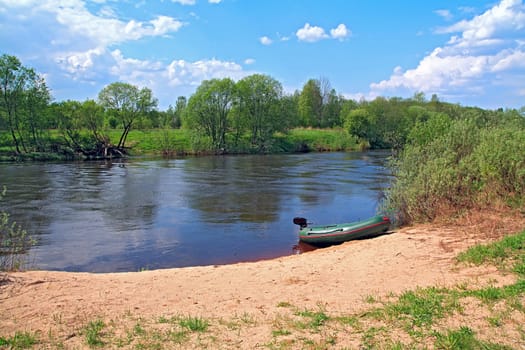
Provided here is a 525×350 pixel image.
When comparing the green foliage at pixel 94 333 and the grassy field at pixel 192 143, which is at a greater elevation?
the grassy field at pixel 192 143

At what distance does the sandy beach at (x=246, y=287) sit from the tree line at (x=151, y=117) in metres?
25.0

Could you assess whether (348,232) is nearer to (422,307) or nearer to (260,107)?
(422,307)

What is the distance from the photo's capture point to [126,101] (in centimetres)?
4969

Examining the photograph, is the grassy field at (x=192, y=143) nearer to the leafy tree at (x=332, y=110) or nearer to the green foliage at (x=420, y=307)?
the leafy tree at (x=332, y=110)

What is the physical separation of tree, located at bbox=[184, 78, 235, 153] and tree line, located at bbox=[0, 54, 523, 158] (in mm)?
129

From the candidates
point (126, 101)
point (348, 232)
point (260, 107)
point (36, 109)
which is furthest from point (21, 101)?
point (348, 232)

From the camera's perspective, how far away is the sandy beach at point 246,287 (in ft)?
18.8

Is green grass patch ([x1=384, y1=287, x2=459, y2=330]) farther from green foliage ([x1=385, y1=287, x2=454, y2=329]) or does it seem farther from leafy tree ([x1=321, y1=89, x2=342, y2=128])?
leafy tree ([x1=321, y1=89, x2=342, y2=128])

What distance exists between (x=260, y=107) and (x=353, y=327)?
5496 cm

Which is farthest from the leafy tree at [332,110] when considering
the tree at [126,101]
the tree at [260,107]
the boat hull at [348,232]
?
the boat hull at [348,232]

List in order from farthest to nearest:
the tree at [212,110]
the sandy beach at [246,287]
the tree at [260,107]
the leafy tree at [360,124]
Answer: the leafy tree at [360,124], the tree at [260,107], the tree at [212,110], the sandy beach at [246,287]

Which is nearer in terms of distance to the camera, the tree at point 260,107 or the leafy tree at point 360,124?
the tree at point 260,107

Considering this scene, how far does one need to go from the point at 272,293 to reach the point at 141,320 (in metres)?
2.30

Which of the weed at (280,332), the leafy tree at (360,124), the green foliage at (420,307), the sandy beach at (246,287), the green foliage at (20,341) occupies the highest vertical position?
the leafy tree at (360,124)
